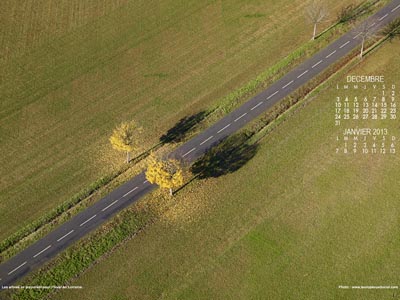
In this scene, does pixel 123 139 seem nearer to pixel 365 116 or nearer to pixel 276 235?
pixel 276 235

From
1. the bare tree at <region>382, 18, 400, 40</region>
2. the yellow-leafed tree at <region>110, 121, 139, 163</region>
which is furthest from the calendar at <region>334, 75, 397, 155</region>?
the yellow-leafed tree at <region>110, 121, 139, 163</region>

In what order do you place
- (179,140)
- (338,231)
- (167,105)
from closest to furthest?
(338,231)
(179,140)
(167,105)

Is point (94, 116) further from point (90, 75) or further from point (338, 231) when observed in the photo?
point (338, 231)

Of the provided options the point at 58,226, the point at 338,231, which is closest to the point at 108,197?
the point at 58,226

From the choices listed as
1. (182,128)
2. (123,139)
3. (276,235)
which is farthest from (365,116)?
(123,139)

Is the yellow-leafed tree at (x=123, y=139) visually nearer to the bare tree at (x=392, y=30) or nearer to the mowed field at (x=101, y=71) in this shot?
the mowed field at (x=101, y=71)

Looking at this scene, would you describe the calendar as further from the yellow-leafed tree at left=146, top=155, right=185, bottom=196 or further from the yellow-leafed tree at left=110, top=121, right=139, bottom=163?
the yellow-leafed tree at left=110, top=121, right=139, bottom=163
